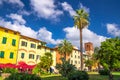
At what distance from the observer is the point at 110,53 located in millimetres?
30875

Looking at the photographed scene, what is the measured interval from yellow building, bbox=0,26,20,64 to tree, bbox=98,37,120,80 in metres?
25.9

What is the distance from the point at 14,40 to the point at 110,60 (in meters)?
28.2

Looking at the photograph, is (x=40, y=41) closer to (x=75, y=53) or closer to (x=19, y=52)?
(x=19, y=52)

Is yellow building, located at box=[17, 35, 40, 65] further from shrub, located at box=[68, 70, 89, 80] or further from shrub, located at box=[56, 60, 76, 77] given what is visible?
shrub, located at box=[68, 70, 89, 80]

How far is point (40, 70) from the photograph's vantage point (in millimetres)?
52344

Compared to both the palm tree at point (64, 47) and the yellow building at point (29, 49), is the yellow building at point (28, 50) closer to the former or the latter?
the yellow building at point (29, 49)

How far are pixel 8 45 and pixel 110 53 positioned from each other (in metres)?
27.8

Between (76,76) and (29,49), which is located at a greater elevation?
(29,49)

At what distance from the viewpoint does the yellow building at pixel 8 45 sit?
46.6m

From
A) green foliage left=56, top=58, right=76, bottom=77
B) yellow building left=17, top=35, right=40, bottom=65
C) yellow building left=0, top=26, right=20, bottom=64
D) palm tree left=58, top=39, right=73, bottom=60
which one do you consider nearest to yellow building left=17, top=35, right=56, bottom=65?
yellow building left=17, top=35, right=40, bottom=65

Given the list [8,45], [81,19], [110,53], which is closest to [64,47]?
[81,19]

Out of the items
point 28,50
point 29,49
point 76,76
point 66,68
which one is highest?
point 29,49

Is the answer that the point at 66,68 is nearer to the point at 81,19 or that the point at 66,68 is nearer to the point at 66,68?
the point at 66,68

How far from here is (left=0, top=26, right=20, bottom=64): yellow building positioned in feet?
153
